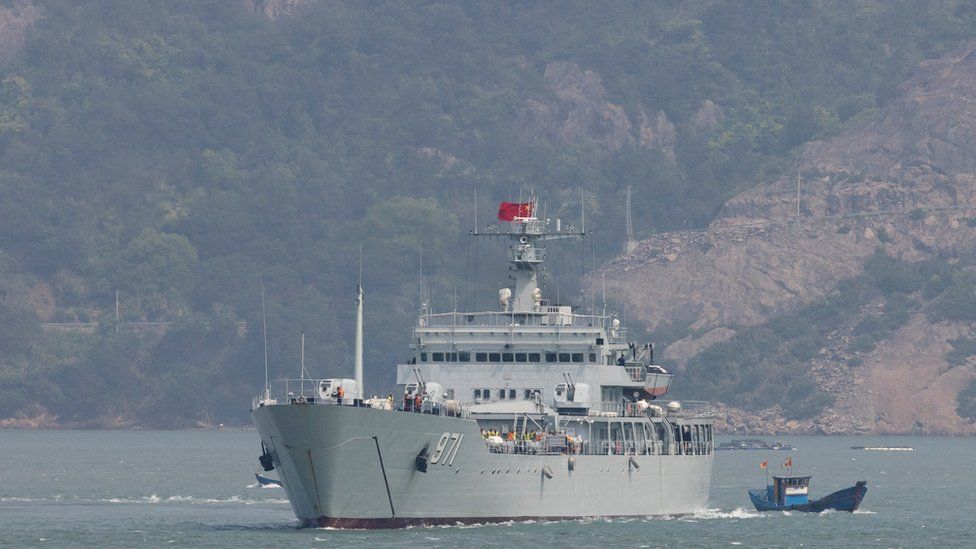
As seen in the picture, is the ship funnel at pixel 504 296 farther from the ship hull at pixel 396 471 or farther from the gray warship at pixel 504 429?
the ship hull at pixel 396 471

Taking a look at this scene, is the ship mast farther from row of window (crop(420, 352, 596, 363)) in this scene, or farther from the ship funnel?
row of window (crop(420, 352, 596, 363))

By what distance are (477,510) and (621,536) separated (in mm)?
5471

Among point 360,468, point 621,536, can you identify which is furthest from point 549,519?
point 360,468

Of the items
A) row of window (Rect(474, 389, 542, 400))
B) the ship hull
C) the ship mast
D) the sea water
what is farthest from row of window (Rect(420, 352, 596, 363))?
the sea water

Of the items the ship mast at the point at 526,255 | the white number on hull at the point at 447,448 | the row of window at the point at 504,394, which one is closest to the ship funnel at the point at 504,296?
the ship mast at the point at 526,255

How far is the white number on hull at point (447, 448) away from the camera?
76438mm

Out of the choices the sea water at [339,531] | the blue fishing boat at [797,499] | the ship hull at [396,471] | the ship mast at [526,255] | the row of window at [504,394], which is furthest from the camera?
the blue fishing boat at [797,499]

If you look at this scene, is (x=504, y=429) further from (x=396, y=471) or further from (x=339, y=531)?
(x=339, y=531)

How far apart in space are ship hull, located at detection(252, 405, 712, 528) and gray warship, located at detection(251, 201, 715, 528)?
0.15ft

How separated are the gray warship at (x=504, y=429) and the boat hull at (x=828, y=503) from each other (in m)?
5.80

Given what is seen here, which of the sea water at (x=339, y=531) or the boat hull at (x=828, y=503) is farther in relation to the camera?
the boat hull at (x=828, y=503)

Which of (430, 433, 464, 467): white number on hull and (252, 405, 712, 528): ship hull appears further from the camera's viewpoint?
(430, 433, 464, 467): white number on hull

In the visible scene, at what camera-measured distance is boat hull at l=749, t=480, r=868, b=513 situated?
325 feet

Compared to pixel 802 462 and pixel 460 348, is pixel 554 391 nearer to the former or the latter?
pixel 460 348
